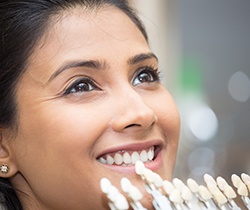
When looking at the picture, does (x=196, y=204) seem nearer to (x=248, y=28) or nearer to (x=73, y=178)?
(x=73, y=178)

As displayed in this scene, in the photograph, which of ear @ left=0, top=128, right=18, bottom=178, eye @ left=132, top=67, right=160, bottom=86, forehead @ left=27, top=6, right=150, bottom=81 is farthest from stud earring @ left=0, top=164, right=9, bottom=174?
eye @ left=132, top=67, right=160, bottom=86

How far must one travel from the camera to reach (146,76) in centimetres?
122

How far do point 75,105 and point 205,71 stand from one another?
6.03 feet

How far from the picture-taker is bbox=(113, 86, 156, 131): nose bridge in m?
1.04

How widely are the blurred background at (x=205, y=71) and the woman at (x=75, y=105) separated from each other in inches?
61.1

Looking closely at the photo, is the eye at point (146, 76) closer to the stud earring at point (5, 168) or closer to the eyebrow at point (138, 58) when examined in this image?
the eyebrow at point (138, 58)

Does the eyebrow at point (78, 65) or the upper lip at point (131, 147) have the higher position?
the eyebrow at point (78, 65)

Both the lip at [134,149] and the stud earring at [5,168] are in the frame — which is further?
the stud earring at [5,168]

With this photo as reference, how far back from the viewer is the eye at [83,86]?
43.2 inches

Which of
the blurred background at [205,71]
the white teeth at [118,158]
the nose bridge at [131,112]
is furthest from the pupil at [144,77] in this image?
the blurred background at [205,71]

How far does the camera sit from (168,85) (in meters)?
2.84

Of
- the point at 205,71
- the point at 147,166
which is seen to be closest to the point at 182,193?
the point at 147,166

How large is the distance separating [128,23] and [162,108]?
20cm

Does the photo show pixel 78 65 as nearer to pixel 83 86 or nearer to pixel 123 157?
pixel 83 86
